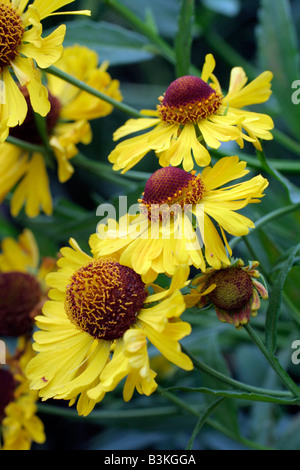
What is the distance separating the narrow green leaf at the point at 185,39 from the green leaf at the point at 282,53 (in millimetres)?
284

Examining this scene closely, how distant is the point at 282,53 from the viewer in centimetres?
102

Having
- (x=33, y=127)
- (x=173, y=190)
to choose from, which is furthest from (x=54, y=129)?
(x=173, y=190)

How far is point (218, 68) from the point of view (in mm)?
1423

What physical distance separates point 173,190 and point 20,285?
0.49 meters

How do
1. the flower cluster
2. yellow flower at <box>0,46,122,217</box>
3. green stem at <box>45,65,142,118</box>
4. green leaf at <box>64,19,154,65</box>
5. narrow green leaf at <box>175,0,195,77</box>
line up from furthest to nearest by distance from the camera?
green leaf at <box>64,19,154,65</box>, yellow flower at <box>0,46,122,217</box>, narrow green leaf at <box>175,0,195,77</box>, green stem at <box>45,65,142,118</box>, the flower cluster

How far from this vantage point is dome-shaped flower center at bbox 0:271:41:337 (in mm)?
961

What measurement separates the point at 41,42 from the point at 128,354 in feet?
1.16

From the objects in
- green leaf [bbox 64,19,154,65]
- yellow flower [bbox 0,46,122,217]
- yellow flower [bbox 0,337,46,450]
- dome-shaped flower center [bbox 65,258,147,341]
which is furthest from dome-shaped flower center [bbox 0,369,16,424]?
green leaf [bbox 64,19,154,65]

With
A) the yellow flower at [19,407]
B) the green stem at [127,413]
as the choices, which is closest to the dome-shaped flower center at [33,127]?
the yellow flower at [19,407]

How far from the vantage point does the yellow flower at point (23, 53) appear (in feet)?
1.96

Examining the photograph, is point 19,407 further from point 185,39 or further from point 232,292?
point 185,39

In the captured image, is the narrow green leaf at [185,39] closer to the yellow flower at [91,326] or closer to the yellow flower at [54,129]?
the yellow flower at [54,129]

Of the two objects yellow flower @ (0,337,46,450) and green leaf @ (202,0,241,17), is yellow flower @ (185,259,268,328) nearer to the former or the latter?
yellow flower @ (0,337,46,450)

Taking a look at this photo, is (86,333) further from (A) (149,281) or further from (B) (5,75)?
(B) (5,75)
